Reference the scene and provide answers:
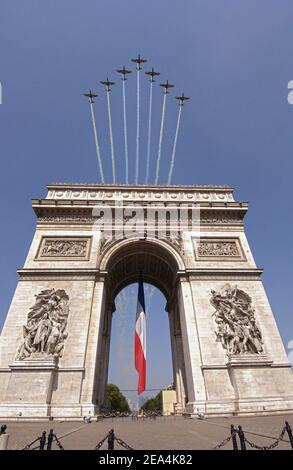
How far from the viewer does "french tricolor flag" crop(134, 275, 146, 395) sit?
18125mm

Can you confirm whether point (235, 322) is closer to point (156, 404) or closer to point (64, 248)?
point (64, 248)

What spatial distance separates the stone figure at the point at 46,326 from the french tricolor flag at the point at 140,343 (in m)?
6.22

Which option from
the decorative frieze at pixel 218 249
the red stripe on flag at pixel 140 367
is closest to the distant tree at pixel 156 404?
the red stripe on flag at pixel 140 367

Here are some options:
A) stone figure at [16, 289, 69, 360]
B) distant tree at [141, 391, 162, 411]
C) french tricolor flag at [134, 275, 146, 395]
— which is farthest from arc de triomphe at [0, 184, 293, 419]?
distant tree at [141, 391, 162, 411]

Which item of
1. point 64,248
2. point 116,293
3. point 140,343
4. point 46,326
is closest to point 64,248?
point 64,248

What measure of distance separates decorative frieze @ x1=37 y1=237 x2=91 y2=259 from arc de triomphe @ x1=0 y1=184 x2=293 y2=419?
0.06 meters

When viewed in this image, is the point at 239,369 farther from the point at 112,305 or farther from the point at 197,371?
the point at 112,305

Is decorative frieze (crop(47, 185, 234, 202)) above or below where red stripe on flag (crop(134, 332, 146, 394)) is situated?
above

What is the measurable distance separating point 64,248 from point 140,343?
26.7ft

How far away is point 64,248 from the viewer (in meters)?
17.7

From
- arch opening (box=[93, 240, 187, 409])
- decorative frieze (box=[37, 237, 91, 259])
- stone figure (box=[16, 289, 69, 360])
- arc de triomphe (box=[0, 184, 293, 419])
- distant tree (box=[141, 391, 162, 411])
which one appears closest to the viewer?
arc de triomphe (box=[0, 184, 293, 419])

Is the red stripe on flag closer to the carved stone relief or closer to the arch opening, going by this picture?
the arch opening

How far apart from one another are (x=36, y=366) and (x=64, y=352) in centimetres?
139

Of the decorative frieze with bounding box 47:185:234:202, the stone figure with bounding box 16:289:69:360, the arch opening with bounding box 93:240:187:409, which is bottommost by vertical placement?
the stone figure with bounding box 16:289:69:360
